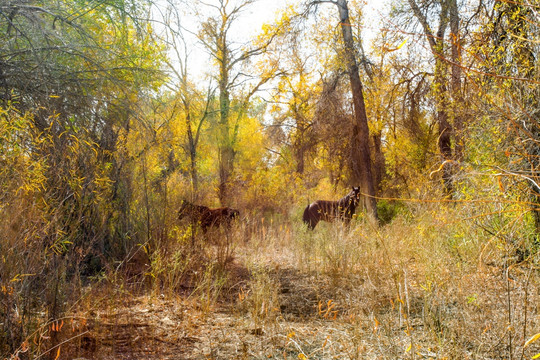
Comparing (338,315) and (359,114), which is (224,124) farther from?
(338,315)

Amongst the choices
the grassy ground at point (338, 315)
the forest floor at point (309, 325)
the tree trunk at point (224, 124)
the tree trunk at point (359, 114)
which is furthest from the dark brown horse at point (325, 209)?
the tree trunk at point (224, 124)

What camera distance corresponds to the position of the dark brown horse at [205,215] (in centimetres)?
685

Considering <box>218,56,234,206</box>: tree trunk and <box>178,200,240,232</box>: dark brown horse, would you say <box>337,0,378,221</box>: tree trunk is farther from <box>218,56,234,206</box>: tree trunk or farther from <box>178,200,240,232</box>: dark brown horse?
<box>218,56,234,206</box>: tree trunk

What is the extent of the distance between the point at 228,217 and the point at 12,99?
4.44m

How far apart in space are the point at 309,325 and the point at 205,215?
12.7 ft

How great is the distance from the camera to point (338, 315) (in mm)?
4637

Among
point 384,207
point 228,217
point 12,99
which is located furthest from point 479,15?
point 384,207

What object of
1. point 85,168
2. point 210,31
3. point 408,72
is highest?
point 210,31

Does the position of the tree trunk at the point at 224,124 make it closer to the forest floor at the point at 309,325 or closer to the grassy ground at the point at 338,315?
the grassy ground at the point at 338,315

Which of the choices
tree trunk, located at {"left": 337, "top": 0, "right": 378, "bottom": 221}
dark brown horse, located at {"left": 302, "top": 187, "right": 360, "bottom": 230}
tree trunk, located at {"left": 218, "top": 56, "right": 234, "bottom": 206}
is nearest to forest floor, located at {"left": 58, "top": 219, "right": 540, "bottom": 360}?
dark brown horse, located at {"left": 302, "top": 187, "right": 360, "bottom": 230}

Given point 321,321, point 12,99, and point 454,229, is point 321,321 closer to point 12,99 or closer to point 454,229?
point 454,229

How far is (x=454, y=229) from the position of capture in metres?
6.36

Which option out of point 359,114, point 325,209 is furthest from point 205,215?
point 359,114

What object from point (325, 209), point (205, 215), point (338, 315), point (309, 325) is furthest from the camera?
point (325, 209)
